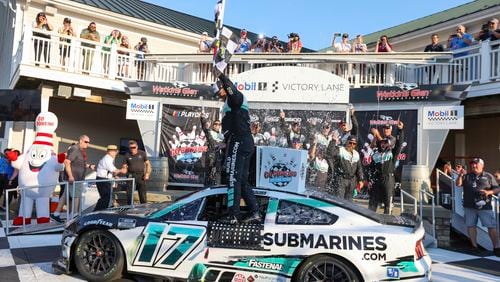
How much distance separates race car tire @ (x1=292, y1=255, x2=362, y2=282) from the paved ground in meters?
2.00

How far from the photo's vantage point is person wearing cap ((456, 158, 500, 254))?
26.8ft

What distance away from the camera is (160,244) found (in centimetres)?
488

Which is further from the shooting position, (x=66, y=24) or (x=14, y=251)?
(x=66, y=24)

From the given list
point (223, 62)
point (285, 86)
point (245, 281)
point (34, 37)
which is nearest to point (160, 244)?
point (245, 281)

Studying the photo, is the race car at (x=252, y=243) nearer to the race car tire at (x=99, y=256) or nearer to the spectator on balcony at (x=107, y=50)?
the race car tire at (x=99, y=256)

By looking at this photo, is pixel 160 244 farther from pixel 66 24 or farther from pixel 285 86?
pixel 66 24

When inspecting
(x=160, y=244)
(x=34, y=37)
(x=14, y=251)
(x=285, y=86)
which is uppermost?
(x=34, y=37)

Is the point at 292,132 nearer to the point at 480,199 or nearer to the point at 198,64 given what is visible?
the point at 198,64

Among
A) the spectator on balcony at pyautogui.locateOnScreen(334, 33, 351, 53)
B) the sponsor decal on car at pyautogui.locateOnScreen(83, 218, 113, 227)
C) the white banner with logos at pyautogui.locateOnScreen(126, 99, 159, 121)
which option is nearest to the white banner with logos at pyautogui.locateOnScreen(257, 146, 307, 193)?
the sponsor decal on car at pyautogui.locateOnScreen(83, 218, 113, 227)

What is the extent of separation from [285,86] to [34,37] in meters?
7.22

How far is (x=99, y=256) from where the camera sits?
16.8ft

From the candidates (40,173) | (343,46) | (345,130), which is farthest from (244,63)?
(40,173)

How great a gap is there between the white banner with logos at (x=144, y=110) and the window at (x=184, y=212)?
8300 mm

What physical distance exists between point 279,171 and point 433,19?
1615 centimetres
